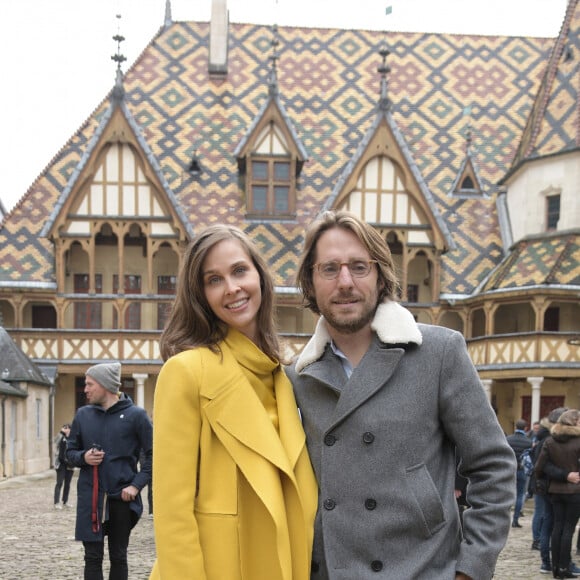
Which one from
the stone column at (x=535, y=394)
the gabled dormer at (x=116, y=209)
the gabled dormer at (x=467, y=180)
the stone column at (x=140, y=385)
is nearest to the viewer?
the stone column at (x=535, y=394)

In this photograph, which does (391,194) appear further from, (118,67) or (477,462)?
(477,462)

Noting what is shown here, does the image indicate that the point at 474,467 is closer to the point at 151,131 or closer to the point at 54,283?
the point at 54,283

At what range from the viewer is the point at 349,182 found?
65.7ft

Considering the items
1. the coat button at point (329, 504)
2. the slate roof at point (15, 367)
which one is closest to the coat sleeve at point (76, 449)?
the coat button at point (329, 504)

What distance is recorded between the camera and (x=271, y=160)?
20.9 metres

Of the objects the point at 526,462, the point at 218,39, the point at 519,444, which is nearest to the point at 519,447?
the point at 519,444

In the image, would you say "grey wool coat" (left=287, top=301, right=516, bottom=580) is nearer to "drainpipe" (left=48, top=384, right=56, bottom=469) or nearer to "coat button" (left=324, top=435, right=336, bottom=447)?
"coat button" (left=324, top=435, right=336, bottom=447)

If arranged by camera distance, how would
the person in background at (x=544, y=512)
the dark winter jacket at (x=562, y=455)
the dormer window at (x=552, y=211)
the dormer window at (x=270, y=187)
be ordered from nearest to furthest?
the dark winter jacket at (x=562, y=455) < the person in background at (x=544, y=512) < the dormer window at (x=552, y=211) < the dormer window at (x=270, y=187)

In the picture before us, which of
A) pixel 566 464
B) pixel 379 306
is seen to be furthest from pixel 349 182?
pixel 379 306

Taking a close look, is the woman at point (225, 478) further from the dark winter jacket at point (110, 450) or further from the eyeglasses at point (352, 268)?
the dark winter jacket at point (110, 450)

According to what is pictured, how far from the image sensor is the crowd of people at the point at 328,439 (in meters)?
2.20

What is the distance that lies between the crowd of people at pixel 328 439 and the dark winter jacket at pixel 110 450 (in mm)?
2830

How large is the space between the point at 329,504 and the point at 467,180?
70.9 ft

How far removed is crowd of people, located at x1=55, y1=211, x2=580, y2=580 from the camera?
7.22 feet
